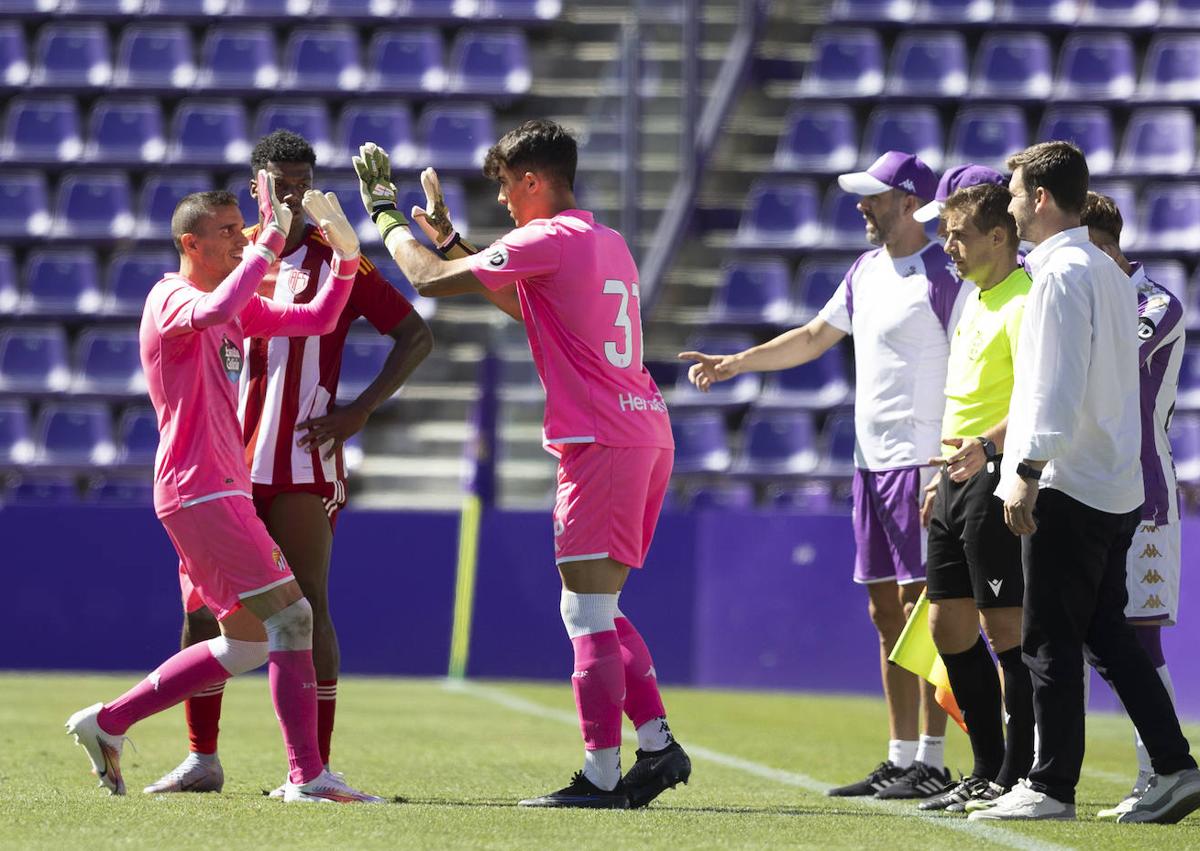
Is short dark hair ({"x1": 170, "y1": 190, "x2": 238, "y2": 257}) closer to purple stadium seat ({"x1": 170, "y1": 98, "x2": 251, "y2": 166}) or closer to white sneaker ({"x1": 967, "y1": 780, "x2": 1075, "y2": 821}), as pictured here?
white sneaker ({"x1": 967, "y1": 780, "x2": 1075, "y2": 821})

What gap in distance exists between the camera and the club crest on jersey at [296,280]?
21.1 ft

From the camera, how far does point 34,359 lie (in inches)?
648

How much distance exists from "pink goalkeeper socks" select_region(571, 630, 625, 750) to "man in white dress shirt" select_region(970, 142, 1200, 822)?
111cm

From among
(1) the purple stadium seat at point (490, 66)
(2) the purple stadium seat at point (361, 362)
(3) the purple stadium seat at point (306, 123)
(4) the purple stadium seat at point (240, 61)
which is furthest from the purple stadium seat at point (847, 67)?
(4) the purple stadium seat at point (240, 61)

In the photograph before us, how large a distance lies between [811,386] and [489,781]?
904 centimetres

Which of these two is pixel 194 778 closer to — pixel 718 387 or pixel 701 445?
pixel 701 445

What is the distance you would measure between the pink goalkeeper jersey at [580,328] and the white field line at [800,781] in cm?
140

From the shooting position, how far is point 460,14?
61.0 ft

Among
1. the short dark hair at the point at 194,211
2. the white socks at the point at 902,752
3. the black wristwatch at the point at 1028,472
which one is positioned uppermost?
the short dark hair at the point at 194,211

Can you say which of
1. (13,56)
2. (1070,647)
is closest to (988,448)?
(1070,647)

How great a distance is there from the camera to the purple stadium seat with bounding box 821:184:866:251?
53.7ft

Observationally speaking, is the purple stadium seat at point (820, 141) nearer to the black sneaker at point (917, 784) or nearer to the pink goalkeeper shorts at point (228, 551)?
the black sneaker at point (917, 784)

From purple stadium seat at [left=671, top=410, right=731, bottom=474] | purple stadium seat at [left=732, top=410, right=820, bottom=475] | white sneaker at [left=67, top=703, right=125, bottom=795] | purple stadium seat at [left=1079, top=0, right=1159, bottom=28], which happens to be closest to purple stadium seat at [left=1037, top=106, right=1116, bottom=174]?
purple stadium seat at [left=1079, top=0, right=1159, bottom=28]

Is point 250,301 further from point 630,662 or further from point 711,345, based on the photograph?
point 711,345
